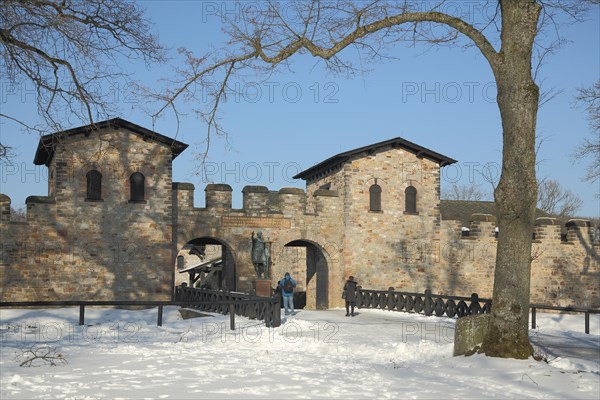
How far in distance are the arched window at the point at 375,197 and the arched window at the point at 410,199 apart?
1.22 meters

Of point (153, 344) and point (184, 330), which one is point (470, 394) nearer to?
point (153, 344)

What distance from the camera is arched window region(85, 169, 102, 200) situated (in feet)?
83.8

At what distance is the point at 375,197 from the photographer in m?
29.6

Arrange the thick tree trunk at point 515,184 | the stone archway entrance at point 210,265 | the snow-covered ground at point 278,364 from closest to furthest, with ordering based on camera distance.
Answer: the snow-covered ground at point 278,364 < the thick tree trunk at point 515,184 < the stone archway entrance at point 210,265

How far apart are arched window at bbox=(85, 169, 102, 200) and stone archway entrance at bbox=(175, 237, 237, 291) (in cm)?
455

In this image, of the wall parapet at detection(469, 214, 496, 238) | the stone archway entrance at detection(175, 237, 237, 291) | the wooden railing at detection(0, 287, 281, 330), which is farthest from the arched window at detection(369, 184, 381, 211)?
the wooden railing at detection(0, 287, 281, 330)

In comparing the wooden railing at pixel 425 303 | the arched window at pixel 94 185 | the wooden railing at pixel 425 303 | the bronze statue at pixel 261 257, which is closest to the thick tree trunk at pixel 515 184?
the wooden railing at pixel 425 303

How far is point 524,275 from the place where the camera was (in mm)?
11258

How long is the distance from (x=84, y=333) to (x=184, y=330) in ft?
7.58

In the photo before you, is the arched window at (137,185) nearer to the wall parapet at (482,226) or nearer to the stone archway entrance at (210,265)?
the stone archway entrance at (210,265)

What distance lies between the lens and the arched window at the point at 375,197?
29547 mm

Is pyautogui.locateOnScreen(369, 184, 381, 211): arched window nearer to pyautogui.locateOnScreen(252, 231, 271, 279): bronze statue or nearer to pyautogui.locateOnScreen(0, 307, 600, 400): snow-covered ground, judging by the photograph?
pyautogui.locateOnScreen(252, 231, 271, 279): bronze statue

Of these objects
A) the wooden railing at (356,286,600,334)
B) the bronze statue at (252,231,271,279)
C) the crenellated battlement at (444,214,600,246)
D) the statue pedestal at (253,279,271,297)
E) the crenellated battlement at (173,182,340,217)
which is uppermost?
the crenellated battlement at (173,182,340,217)

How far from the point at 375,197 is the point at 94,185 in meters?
11.1
